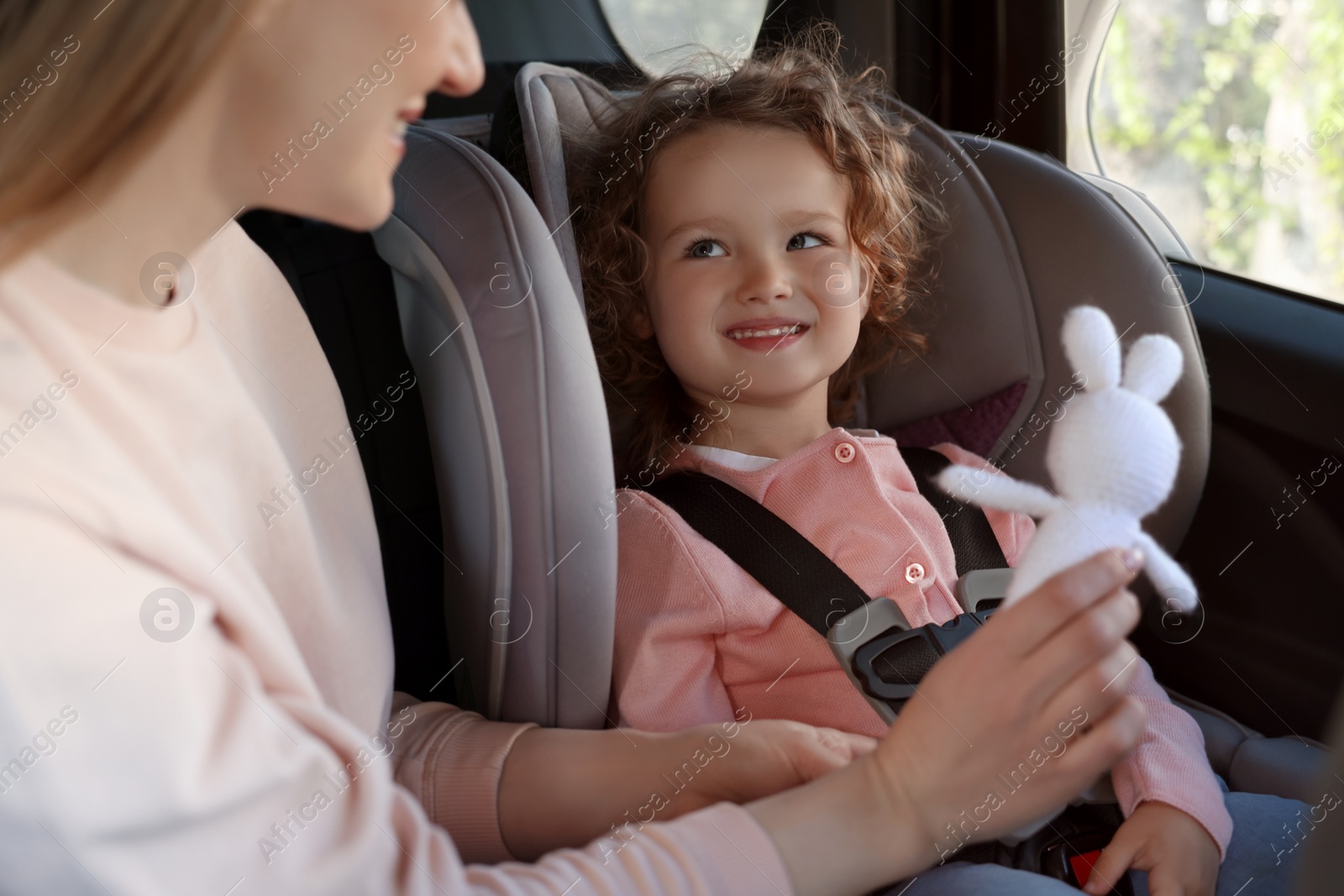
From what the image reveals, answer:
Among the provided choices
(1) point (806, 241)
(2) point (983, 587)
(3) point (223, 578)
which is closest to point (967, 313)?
(1) point (806, 241)

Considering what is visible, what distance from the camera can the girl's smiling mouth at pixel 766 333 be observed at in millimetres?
1106

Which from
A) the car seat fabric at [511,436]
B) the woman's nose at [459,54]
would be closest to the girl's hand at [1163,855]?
the car seat fabric at [511,436]

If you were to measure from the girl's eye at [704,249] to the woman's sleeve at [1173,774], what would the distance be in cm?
60

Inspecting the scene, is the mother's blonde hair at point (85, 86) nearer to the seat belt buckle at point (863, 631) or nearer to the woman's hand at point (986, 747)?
the woman's hand at point (986, 747)

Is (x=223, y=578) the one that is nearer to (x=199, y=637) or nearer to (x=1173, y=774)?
(x=199, y=637)

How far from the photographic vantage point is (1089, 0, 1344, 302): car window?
4.78 feet

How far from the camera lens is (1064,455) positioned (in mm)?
803

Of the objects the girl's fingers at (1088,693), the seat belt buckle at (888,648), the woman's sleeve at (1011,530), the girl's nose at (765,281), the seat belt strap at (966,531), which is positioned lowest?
the woman's sleeve at (1011,530)

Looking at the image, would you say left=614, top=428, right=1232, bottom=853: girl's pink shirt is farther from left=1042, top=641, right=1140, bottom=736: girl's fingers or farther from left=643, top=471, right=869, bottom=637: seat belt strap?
left=1042, top=641, right=1140, bottom=736: girl's fingers

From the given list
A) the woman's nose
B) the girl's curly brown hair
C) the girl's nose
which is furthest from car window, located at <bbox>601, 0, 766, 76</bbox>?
the woman's nose

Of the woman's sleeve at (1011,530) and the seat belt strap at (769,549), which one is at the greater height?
the seat belt strap at (769,549)

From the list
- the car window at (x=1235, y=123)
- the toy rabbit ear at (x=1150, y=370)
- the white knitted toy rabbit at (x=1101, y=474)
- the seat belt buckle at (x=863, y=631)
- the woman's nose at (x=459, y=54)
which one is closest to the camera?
the woman's nose at (x=459, y=54)

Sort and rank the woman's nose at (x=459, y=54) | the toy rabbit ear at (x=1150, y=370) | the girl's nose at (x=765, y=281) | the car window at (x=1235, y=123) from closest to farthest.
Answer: the woman's nose at (x=459, y=54) < the toy rabbit ear at (x=1150, y=370) < the girl's nose at (x=765, y=281) < the car window at (x=1235, y=123)

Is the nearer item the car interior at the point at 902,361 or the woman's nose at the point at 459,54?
the woman's nose at the point at 459,54
